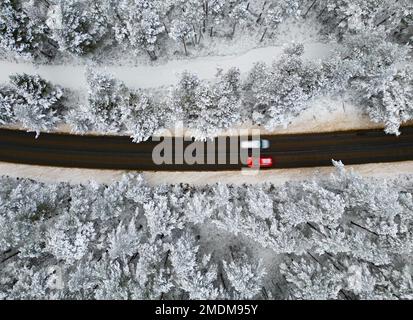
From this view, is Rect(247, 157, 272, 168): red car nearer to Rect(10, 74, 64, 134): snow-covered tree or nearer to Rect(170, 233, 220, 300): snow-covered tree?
Rect(170, 233, 220, 300): snow-covered tree

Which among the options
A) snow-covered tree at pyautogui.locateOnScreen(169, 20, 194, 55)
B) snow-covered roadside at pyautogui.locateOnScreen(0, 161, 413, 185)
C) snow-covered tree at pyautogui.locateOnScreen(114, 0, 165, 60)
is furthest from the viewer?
snow-covered roadside at pyautogui.locateOnScreen(0, 161, 413, 185)

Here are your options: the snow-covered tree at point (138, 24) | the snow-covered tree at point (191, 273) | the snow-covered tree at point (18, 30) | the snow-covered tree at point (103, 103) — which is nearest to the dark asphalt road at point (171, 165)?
the snow-covered tree at point (103, 103)

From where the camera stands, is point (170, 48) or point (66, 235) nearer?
point (66, 235)

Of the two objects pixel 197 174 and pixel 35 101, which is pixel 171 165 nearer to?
pixel 197 174

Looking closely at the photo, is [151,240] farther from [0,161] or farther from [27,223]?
[0,161]

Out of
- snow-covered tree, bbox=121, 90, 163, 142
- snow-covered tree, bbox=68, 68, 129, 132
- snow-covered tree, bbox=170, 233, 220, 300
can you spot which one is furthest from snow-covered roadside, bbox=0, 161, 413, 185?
snow-covered tree, bbox=170, 233, 220, 300

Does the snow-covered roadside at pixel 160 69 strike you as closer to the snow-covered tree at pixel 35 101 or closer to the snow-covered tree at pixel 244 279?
the snow-covered tree at pixel 35 101
